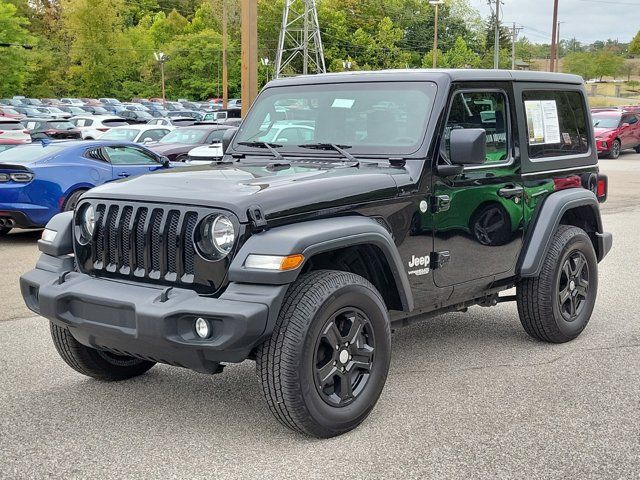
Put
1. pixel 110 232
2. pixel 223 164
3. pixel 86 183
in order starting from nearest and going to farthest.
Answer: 1. pixel 110 232
2. pixel 223 164
3. pixel 86 183

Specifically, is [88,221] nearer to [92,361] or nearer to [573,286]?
[92,361]

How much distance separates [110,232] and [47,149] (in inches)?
312

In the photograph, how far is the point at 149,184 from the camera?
450 centimetres

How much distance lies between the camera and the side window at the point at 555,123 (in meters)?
5.89

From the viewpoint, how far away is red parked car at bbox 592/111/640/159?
28812 mm

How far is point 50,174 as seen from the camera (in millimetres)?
11109

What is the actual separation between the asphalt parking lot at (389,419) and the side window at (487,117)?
58.4 inches

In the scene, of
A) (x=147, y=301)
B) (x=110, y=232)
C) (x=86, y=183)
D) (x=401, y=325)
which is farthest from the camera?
(x=86, y=183)

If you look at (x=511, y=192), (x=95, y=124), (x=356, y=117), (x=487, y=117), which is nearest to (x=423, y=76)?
(x=356, y=117)

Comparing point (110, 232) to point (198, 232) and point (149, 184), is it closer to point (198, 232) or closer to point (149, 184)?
point (149, 184)

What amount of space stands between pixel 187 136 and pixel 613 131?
1717 cm

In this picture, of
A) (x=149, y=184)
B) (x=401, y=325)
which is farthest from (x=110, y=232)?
(x=401, y=325)

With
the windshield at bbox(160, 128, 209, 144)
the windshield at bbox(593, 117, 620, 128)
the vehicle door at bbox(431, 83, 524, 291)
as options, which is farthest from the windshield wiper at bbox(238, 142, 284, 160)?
the windshield at bbox(593, 117, 620, 128)

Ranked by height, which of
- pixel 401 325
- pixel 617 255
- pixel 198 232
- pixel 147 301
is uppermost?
pixel 198 232
